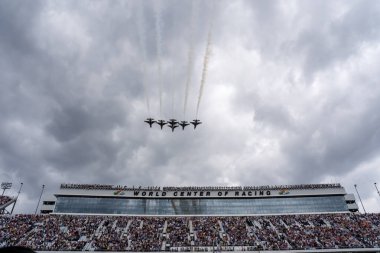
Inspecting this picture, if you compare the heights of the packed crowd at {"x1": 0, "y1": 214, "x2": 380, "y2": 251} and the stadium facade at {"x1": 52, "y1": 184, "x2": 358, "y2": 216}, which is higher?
the stadium facade at {"x1": 52, "y1": 184, "x2": 358, "y2": 216}

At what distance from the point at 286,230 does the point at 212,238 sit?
800 inches

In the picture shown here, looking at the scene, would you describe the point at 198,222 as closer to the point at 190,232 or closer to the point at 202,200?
the point at 190,232

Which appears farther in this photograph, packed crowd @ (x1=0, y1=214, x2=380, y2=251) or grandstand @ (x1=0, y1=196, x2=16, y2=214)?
grandstand @ (x1=0, y1=196, x2=16, y2=214)

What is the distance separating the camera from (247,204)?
87500 millimetres

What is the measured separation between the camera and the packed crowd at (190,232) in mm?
63500

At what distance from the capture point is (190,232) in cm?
7088

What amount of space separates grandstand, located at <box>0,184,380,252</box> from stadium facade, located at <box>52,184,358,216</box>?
286 mm

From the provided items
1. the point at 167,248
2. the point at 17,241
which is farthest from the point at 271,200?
the point at 17,241

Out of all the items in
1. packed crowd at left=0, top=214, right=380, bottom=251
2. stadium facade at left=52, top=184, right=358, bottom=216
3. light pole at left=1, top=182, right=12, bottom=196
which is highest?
light pole at left=1, top=182, right=12, bottom=196

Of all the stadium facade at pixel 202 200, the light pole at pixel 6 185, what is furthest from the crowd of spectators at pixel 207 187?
the light pole at pixel 6 185

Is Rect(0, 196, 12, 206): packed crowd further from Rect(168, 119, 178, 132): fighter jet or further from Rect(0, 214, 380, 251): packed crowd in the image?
Rect(168, 119, 178, 132): fighter jet

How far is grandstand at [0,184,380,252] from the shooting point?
63875 mm

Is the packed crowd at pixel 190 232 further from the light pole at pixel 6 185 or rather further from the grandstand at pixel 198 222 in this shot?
the light pole at pixel 6 185

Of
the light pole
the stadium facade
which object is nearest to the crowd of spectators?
the stadium facade
